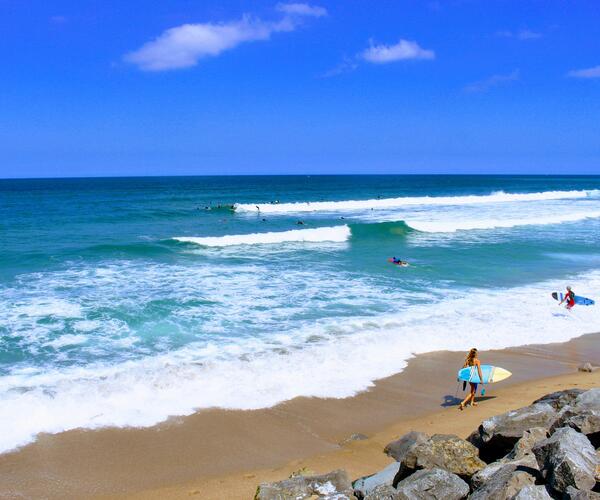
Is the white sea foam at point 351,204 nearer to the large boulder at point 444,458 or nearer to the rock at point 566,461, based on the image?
the large boulder at point 444,458

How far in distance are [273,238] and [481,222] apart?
55.9ft

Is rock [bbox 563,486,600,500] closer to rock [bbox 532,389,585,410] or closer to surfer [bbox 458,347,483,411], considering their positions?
rock [bbox 532,389,585,410]

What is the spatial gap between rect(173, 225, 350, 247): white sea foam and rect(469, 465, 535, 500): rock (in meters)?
25.7

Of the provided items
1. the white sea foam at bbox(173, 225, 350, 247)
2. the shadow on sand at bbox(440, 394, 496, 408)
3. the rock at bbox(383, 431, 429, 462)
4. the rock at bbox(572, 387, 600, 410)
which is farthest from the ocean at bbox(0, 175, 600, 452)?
the rock at bbox(572, 387, 600, 410)

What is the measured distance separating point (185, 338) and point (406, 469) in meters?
8.08

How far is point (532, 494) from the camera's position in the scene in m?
4.62

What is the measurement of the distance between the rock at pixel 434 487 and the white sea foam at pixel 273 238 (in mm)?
25245

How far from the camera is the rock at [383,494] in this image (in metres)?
5.48

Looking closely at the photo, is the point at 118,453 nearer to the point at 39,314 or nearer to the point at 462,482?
Result: the point at 462,482

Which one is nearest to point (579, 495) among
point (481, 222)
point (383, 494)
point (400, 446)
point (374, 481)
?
point (383, 494)

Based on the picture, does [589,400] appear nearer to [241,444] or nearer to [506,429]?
[506,429]

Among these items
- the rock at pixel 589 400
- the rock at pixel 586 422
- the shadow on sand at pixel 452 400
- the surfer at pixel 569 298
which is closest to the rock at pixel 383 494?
the rock at pixel 586 422

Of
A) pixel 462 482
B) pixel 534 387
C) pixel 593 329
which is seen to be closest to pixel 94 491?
pixel 462 482

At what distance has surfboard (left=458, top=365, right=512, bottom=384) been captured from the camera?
33.3 ft
